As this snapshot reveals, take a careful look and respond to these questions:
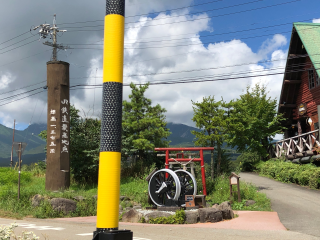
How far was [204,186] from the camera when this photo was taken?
15172 millimetres

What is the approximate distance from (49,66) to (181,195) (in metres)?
9.71

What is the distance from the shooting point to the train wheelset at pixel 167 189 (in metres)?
13.1

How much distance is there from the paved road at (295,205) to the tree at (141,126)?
7034 mm

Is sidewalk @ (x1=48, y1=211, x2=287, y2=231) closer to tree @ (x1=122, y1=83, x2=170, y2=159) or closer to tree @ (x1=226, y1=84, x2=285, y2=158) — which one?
tree @ (x1=122, y1=83, x2=170, y2=159)

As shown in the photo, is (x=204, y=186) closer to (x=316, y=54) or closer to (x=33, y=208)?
(x=33, y=208)

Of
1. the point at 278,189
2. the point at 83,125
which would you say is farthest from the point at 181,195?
the point at 83,125

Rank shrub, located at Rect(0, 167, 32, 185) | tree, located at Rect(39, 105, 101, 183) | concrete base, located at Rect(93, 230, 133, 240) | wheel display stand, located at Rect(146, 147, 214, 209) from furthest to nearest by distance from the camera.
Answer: shrub, located at Rect(0, 167, 32, 185), tree, located at Rect(39, 105, 101, 183), wheel display stand, located at Rect(146, 147, 214, 209), concrete base, located at Rect(93, 230, 133, 240)

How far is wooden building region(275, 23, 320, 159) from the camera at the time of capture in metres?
21.8

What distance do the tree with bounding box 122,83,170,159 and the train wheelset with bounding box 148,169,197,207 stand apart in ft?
19.0

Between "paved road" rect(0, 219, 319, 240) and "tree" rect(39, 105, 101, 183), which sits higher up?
"tree" rect(39, 105, 101, 183)

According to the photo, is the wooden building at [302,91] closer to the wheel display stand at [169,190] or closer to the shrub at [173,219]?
the wheel display stand at [169,190]

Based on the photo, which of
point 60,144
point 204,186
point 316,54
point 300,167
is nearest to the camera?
point 204,186

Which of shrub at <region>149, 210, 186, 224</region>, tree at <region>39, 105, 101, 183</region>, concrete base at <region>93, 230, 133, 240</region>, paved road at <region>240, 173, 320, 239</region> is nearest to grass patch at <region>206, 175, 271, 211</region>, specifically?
paved road at <region>240, 173, 320, 239</region>

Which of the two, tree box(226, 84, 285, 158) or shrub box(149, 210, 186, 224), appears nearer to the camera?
shrub box(149, 210, 186, 224)
